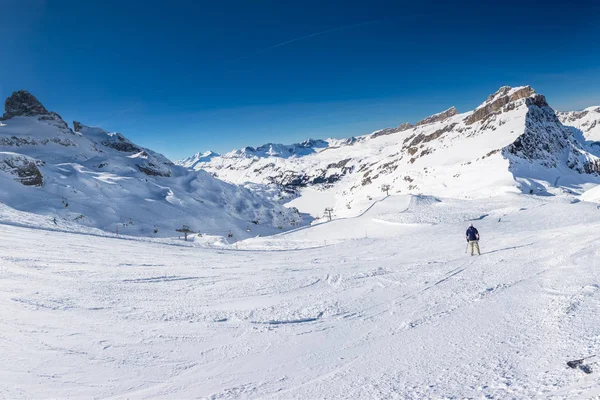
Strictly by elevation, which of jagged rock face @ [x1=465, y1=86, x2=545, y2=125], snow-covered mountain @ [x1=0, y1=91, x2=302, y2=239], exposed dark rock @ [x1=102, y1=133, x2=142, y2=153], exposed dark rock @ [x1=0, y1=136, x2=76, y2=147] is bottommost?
snow-covered mountain @ [x1=0, y1=91, x2=302, y2=239]

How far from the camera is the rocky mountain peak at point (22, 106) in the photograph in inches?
3091

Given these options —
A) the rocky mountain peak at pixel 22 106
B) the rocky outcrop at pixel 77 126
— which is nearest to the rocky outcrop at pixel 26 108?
the rocky mountain peak at pixel 22 106

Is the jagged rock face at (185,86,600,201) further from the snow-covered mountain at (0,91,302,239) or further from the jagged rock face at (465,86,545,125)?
the snow-covered mountain at (0,91,302,239)

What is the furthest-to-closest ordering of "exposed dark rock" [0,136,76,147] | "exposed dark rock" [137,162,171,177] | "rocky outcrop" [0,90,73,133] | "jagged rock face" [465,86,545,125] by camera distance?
1. "jagged rock face" [465,86,545,125]
2. "rocky outcrop" [0,90,73,133]
3. "exposed dark rock" [137,162,171,177]
4. "exposed dark rock" [0,136,76,147]

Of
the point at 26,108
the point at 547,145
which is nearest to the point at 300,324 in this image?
the point at 26,108

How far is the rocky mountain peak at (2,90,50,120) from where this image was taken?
78500mm

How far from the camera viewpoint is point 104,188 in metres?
46.3

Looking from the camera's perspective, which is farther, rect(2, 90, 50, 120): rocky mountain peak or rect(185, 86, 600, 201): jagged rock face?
rect(185, 86, 600, 201): jagged rock face

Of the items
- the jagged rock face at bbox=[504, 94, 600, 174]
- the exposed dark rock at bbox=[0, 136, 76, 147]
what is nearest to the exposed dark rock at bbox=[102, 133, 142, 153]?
the exposed dark rock at bbox=[0, 136, 76, 147]

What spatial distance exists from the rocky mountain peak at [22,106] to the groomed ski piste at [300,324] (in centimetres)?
8561

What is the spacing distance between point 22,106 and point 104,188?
56.3 metres

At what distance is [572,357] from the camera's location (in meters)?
5.27

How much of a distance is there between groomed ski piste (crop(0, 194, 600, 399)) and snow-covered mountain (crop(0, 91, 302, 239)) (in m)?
17.1

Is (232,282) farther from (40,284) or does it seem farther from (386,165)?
(386,165)
